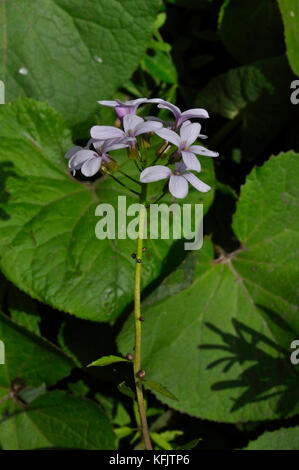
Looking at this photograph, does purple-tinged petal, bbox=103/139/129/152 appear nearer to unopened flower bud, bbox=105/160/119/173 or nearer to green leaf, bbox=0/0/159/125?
unopened flower bud, bbox=105/160/119/173

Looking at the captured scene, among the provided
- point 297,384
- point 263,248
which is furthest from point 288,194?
point 297,384

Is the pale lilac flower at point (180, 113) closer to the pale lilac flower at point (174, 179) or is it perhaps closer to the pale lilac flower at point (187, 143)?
the pale lilac flower at point (187, 143)

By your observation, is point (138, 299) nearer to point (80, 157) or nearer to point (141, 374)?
point (141, 374)

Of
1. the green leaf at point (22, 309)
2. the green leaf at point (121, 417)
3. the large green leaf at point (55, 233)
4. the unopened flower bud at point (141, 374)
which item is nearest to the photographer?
the unopened flower bud at point (141, 374)

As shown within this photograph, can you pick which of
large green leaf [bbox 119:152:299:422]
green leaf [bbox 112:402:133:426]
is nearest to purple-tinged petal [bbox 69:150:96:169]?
large green leaf [bbox 119:152:299:422]

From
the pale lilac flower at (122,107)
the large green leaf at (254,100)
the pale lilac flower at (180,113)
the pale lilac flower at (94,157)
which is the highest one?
the large green leaf at (254,100)

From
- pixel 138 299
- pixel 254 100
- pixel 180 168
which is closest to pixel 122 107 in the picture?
pixel 180 168

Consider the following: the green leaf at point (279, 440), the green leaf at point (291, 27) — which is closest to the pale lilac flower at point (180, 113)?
the green leaf at point (291, 27)
